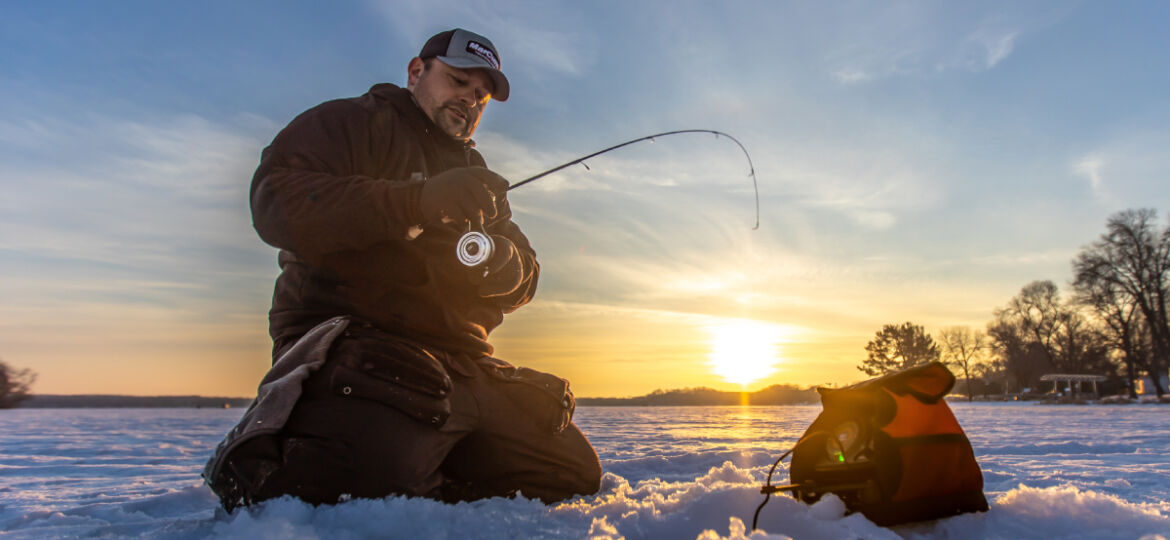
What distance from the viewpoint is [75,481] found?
12.9 ft

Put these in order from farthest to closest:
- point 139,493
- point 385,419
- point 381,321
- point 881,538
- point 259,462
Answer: point 139,493 < point 381,321 < point 385,419 < point 259,462 < point 881,538

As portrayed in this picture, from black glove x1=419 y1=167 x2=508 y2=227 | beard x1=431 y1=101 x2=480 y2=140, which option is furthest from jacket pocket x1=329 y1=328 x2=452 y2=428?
beard x1=431 y1=101 x2=480 y2=140

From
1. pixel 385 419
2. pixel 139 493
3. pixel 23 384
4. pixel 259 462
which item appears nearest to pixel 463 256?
pixel 385 419

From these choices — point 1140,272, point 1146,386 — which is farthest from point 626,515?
point 1146,386

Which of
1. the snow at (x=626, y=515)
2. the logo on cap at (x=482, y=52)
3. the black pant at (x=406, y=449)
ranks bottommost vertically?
the snow at (x=626, y=515)

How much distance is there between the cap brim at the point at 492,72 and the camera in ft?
8.75

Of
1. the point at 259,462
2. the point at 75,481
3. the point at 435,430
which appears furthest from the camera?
the point at 75,481

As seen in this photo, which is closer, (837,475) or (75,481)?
(837,475)

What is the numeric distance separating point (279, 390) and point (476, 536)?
2.96ft

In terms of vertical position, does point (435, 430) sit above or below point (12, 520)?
above

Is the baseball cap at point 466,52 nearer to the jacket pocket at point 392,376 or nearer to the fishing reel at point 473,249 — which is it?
the fishing reel at point 473,249

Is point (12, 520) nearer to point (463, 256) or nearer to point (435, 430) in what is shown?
point (435, 430)

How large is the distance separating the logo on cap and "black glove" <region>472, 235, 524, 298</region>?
82cm

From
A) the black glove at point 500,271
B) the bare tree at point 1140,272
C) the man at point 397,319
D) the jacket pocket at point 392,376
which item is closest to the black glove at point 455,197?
the man at point 397,319
